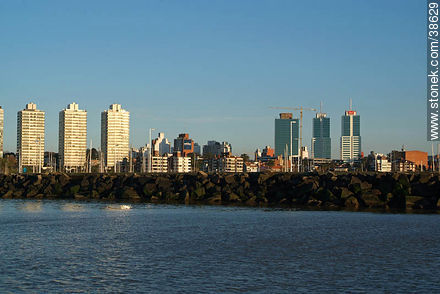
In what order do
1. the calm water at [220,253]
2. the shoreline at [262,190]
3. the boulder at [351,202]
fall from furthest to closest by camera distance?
the boulder at [351,202] < the shoreline at [262,190] < the calm water at [220,253]

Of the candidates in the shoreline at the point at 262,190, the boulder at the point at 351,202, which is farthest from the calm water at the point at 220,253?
the shoreline at the point at 262,190

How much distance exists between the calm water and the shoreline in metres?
12.2

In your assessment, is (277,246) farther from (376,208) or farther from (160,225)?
(376,208)

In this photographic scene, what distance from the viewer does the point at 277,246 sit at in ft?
138

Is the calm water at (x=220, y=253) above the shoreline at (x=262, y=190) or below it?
below

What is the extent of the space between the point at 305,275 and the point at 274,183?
58067 millimetres

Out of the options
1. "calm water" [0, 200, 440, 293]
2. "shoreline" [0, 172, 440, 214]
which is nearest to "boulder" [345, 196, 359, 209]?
"shoreline" [0, 172, 440, 214]

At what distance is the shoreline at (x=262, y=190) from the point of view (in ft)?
252

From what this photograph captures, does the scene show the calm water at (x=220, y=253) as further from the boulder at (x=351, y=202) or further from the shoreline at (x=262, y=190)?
the shoreline at (x=262, y=190)

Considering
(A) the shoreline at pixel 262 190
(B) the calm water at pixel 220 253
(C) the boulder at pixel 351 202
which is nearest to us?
(B) the calm water at pixel 220 253

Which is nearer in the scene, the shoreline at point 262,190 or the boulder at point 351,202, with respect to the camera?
the shoreline at point 262,190

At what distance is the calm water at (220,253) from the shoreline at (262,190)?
40.1 ft

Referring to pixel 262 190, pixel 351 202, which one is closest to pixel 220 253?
pixel 351 202

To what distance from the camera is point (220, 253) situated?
38.5m
